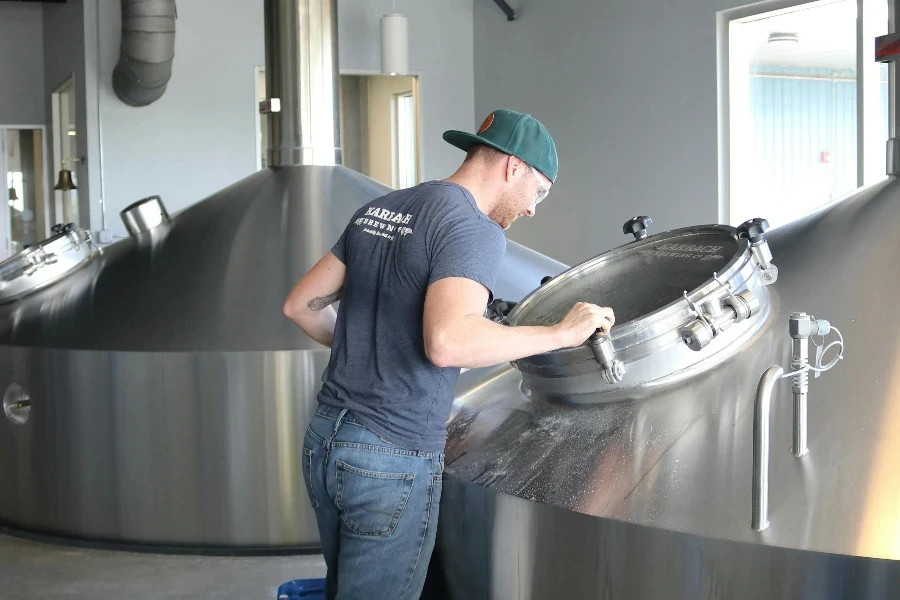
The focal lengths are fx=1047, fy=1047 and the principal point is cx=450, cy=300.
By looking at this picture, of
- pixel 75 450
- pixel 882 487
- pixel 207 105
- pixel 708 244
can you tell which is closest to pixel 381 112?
pixel 207 105

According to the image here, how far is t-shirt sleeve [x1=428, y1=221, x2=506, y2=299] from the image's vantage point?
178 cm

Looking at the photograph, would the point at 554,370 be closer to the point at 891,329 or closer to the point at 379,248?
the point at 379,248

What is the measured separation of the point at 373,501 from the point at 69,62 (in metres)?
8.59

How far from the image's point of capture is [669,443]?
1.92 meters

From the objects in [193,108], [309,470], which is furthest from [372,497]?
[193,108]

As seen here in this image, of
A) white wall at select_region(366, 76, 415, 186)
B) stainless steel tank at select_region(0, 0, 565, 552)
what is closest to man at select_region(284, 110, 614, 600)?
stainless steel tank at select_region(0, 0, 565, 552)

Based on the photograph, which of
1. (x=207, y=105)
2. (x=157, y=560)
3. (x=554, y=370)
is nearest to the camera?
(x=554, y=370)

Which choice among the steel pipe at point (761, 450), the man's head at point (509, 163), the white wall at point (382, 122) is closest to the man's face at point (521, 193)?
the man's head at point (509, 163)

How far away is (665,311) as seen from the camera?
6.70 feet

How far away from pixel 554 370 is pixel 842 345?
564mm

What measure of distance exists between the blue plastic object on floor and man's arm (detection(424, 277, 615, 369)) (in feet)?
3.42

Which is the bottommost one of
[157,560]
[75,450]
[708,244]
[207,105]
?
[157,560]

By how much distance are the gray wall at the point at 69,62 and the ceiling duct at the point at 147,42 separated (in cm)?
80

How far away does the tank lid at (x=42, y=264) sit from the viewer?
4477 millimetres
